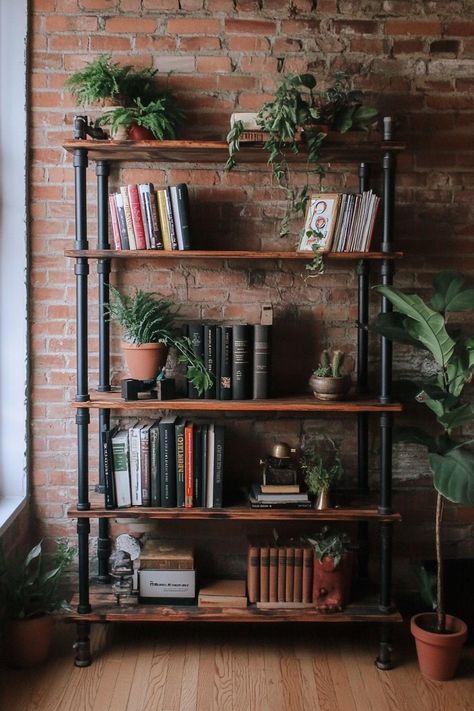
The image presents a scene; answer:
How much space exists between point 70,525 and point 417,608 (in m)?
1.54

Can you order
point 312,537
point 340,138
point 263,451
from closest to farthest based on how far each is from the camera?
point 340,138
point 312,537
point 263,451

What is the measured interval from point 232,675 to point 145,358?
4.00 feet

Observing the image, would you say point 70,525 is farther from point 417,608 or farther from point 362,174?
point 362,174

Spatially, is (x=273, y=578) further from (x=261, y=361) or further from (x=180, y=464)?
(x=261, y=361)

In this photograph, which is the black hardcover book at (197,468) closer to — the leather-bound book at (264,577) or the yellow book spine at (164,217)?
the leather-bound book at (264,577)

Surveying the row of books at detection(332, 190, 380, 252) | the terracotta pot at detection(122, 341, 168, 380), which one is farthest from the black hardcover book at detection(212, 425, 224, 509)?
the row of books at detection(332, 190, 380, 252)

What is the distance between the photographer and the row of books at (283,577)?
3.08 metres

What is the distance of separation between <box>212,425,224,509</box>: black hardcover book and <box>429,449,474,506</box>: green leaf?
2.60ft

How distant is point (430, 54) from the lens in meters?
3.27

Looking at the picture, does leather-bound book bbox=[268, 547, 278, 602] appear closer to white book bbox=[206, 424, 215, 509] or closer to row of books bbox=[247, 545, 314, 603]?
row of books bbox=[247, 545, 314, 603]

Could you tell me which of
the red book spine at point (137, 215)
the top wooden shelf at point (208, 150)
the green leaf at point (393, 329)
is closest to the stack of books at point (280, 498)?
the green leaf at point (393, 329)

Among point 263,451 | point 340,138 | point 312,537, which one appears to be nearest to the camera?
point 340,138

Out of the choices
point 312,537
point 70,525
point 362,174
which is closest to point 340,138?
point 362,174

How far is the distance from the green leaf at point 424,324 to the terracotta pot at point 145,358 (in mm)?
861
